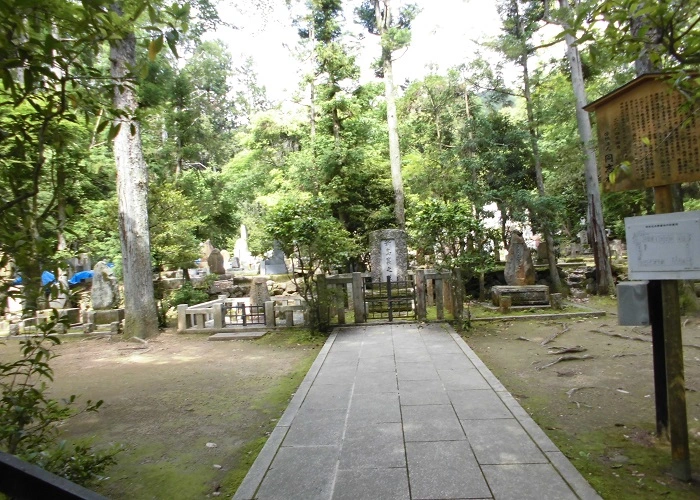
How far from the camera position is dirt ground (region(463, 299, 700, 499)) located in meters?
3.17

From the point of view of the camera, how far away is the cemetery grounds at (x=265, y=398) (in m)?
3.38

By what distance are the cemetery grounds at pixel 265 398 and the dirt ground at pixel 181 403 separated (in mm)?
16

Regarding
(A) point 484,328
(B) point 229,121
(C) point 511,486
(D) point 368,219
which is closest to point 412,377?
(C) point 511,486

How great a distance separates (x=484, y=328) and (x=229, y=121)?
1167 inches

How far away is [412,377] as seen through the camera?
18.2 ft

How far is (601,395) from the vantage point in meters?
4.85

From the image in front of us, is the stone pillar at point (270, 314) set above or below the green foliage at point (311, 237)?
below

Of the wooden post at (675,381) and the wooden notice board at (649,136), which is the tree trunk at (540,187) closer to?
the wooden notice board at (649,136)

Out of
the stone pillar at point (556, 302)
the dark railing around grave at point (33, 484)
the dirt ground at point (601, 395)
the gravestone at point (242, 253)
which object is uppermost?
the gravestone at point (242, 253)

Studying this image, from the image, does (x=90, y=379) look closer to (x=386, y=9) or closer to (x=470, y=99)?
(x=386, y=9)

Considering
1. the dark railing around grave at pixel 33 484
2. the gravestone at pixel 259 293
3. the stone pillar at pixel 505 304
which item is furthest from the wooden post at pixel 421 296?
the dark railing around grave at pixel 33 484

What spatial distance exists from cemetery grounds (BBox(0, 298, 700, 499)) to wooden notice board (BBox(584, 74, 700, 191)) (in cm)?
212

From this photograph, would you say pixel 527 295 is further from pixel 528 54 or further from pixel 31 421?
pixel 31 421

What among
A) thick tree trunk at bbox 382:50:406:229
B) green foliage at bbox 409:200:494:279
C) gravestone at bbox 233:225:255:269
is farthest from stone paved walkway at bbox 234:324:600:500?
gravestone at bbox 233:225:255:269
